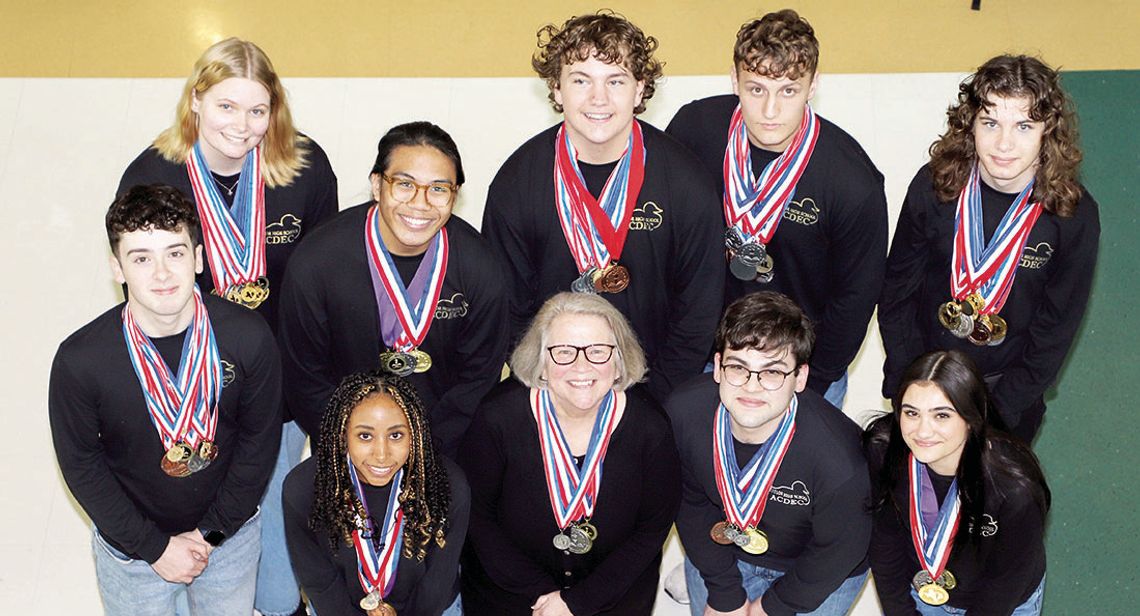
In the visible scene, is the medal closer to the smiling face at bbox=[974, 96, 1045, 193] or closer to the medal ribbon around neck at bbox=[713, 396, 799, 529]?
the medal ribbon around neck at bbox=[713, 396, 799, 529]

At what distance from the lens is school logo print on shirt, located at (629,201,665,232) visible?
15.2 feet

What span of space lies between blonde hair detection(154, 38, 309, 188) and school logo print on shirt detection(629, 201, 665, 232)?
1210mm

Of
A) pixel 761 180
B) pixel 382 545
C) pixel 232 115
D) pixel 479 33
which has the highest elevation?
pixel 479 33

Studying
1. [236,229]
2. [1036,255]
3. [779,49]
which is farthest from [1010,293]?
[236,229]

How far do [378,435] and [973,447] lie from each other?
70.9 inches

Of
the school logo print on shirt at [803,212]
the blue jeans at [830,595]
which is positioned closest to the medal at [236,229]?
the school logo print on shirt at [803,212]

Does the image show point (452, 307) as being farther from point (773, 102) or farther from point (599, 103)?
point (773, 102)

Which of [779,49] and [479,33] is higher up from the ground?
Answer: [479,33]

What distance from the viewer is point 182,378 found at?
13.7 ft

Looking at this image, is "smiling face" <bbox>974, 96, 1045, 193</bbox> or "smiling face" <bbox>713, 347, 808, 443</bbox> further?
"smiling face" <bbox>974, 96, 1045, 193</bbox>

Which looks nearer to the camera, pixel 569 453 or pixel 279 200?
pixel 569 453

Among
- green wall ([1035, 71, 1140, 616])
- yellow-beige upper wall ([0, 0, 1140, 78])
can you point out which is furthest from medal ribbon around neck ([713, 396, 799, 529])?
yellow-beige upper wall ([0, 0, 1140, 78])

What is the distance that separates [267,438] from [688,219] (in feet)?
5.17

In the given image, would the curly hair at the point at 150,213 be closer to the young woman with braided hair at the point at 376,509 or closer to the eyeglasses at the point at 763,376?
the young woman with braided hair at the point at 376,509
